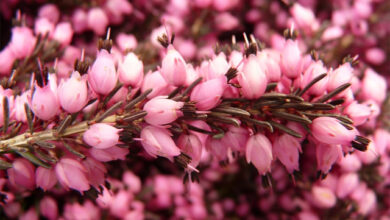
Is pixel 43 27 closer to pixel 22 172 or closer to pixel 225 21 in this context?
pixel 22 172

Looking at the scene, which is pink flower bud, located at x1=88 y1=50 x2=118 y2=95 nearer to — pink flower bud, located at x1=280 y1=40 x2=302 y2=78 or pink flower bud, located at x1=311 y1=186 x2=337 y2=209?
pink flower bud, located at x1=280 y1=40 x2=302 y2=78

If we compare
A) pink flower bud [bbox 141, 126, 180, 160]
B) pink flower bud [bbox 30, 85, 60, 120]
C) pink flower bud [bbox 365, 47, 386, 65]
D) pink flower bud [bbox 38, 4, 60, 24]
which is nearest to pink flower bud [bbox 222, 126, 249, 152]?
pink flower bud [bbox 141, 126, 180, 160]

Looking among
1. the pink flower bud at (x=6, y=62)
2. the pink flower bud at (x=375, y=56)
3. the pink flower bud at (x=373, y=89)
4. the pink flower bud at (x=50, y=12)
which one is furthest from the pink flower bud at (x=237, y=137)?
the pink flower bud at (x=375, y=56)

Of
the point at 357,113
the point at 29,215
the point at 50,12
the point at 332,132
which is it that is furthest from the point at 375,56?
the point at 29,215

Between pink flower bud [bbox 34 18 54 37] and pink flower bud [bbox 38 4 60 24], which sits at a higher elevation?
pink flower bud [bbox 38 4 60 24]

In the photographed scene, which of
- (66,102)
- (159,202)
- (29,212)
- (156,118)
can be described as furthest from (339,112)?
(29,212)

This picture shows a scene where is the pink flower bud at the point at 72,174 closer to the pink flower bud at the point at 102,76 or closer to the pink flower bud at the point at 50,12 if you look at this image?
the pink flower bud at the point at 102,76
